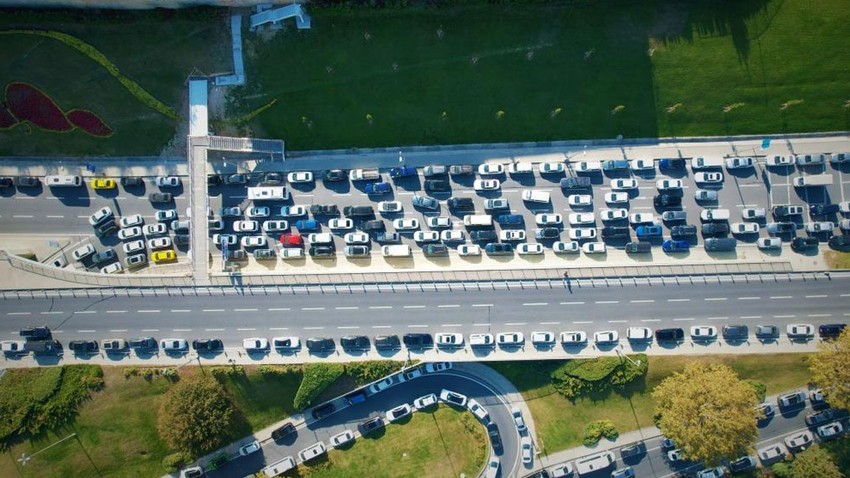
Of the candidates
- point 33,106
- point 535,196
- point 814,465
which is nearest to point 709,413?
point 814,465

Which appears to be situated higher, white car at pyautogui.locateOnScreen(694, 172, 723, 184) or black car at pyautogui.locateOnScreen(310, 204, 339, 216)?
black car at pyautogui.locateOnScreen(310, 204, 339, 216)

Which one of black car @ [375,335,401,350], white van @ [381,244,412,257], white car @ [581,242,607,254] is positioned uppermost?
white van @ [381,244,412,257]

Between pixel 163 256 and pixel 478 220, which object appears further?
pixel 163 256

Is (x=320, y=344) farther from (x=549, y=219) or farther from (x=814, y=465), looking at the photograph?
(x=814, y=465)

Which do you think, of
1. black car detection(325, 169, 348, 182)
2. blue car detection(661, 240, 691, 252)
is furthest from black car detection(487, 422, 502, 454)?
black car detection(325, 169, 348, 182)

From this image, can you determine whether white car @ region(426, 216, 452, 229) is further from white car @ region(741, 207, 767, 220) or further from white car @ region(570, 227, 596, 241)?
white car @ region(741, 207, 767, 220)

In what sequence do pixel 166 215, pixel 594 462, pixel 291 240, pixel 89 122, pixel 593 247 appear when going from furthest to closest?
pixel 166 215, pixel 89 122, pixel 291 240, pixel 593 247, pixel 594 462
